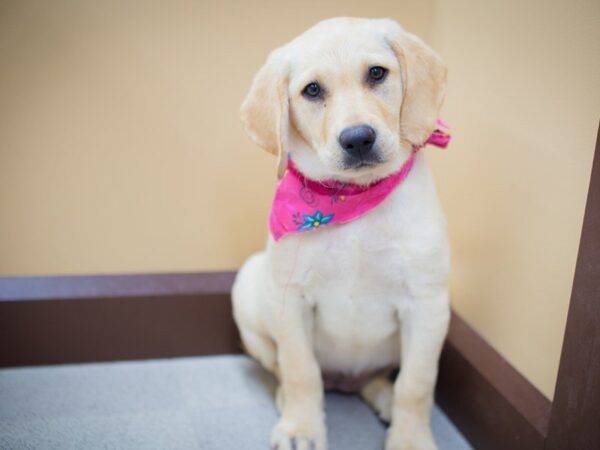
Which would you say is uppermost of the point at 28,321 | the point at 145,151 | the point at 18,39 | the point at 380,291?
the point at 18,39

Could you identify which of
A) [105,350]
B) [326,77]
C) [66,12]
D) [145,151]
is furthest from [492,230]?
[66,12]

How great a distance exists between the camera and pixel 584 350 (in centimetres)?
121

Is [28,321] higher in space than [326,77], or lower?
lower

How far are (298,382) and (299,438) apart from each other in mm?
127

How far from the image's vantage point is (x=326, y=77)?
4.41ft

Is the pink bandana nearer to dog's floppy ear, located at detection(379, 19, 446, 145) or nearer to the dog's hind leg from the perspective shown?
dog's floppy ear, located at detection(379, 19, 446, 145)

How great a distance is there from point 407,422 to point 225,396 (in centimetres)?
53

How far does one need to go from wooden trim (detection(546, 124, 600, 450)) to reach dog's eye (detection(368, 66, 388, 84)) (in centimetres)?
44

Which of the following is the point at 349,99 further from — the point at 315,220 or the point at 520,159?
the point at 520,159

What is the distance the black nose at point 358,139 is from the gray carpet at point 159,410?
2.42ft

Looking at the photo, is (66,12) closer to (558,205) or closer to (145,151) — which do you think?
(145,151)

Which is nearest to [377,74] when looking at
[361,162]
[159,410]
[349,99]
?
[349,99]

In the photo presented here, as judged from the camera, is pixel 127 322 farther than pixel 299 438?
Yes

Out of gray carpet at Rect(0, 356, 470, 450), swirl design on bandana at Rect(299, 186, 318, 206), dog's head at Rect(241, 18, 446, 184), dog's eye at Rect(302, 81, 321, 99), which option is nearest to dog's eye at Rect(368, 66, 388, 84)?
dog's head at Rect(241, 18, 446, 184)
